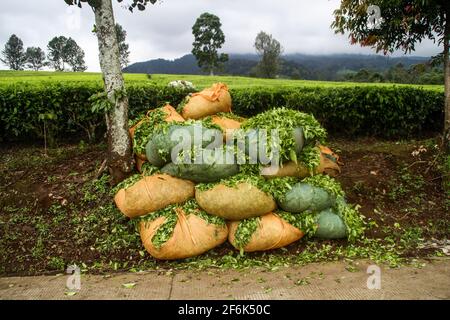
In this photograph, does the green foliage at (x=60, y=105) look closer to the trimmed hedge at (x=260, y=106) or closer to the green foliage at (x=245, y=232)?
the trimmed hedge at (x=260, y=106)

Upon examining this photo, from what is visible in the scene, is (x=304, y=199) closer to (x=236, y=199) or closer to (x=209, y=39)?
(x=236, y=199)

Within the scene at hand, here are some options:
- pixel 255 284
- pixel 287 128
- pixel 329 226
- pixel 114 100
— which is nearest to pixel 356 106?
pixel 287 128

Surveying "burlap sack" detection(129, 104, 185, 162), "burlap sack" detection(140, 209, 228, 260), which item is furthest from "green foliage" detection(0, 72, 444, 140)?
"burlap sack" detection(140, 209, 228, 260)

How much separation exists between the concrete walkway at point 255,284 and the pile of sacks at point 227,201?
1.27ft

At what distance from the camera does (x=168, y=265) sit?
455cm

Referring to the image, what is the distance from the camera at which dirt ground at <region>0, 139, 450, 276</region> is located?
4.66m

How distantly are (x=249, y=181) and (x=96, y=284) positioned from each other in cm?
187

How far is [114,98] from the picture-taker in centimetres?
551

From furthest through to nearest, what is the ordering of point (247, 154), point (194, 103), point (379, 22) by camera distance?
point (379, 22) → point (194, 103) → point (247, 154)

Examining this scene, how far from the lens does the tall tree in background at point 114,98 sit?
17.9 feet

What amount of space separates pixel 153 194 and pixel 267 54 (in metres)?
61.2

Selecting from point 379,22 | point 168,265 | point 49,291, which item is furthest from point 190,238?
point 379,22

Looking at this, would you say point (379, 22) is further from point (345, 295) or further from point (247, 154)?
point (345, 295)

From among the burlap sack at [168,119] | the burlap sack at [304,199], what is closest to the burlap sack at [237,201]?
the burlap sack at [304,199]
